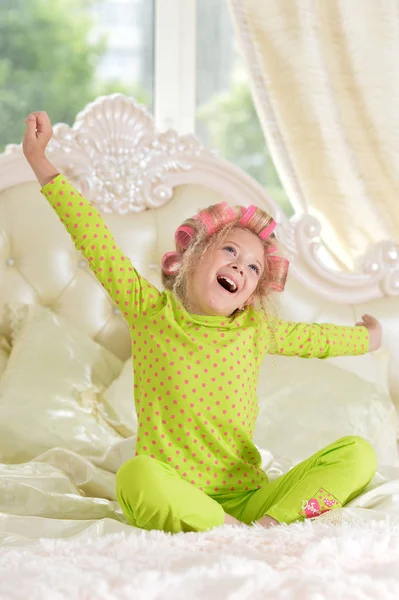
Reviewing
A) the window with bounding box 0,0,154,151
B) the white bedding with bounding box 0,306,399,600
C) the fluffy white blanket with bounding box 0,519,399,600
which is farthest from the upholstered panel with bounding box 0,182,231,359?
the fluffy white blanket with bounding box 0,519,399,600

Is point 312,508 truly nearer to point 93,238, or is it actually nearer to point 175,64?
point 93,238

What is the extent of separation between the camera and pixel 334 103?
2502mm

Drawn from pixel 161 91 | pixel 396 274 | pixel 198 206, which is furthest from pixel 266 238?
pixel 161 91

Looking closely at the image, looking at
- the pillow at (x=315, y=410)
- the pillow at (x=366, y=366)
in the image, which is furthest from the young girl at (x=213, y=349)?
the pillow at (x=366, y=366)

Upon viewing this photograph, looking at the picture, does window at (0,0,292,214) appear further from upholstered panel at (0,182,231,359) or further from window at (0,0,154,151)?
upholstered panel at (0,182,231,359)

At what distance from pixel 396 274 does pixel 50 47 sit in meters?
1.28

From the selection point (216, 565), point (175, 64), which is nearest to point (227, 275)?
point (216, 565)

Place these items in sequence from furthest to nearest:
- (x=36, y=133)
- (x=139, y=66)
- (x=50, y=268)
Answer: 1. (x=139, y=66)
2. (x=50, y=268)
3. (x=36, y=133)

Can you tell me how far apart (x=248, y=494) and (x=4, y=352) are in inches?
34.8

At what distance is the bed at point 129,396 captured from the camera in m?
0.99

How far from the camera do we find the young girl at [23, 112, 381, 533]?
1.43 metres

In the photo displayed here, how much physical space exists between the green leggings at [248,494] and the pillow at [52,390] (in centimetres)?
50

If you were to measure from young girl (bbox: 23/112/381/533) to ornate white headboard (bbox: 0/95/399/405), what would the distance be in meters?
0.64

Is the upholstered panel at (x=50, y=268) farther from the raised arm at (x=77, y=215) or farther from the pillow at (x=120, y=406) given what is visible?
the raised arm at (x=77, y=215)
